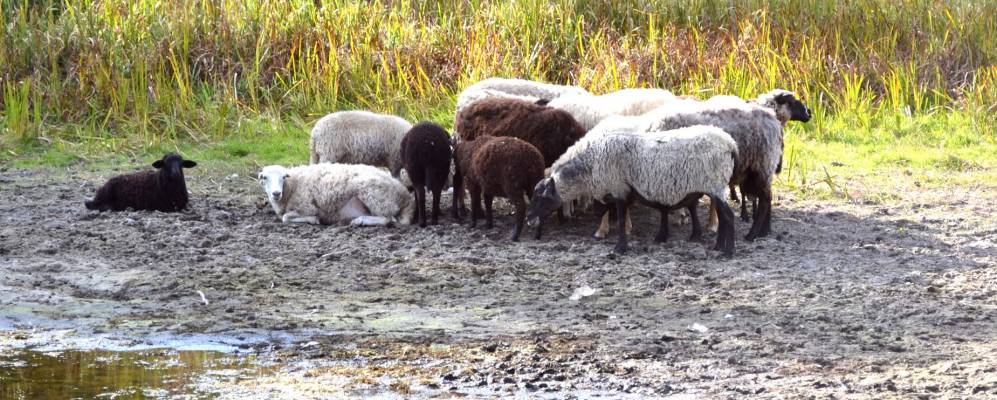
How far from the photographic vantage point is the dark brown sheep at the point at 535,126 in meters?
10.6

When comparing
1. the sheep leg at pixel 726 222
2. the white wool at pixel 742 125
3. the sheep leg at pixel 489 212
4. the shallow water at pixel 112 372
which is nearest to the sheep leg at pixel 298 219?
the sheep leg at pixel 489 212

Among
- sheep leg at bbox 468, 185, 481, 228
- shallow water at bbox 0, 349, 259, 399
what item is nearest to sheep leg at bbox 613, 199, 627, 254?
sheep leg at bbox 468, 185, 481, 228

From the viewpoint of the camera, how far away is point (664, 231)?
984 cm

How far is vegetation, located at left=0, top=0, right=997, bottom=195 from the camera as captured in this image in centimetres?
1390

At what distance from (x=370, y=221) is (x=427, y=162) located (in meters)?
0.61

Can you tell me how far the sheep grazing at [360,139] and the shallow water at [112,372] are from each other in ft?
14.5

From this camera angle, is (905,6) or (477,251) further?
(905,6)

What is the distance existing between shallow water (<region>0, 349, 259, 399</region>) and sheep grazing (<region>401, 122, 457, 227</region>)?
11.5 feet

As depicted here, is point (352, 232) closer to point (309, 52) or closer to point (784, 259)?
point (784, 259)

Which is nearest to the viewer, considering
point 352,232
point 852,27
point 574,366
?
point 574,366

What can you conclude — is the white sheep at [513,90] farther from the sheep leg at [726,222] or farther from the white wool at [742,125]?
the sheep leg at [726,222]

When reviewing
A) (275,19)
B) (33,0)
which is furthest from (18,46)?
(275,19)

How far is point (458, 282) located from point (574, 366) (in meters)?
1.98

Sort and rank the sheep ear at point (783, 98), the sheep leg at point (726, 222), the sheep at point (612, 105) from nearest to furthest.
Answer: the sheep leg at point (726, 222), the sheep at point (612, 105), the sheep ear at point (783, 98)
